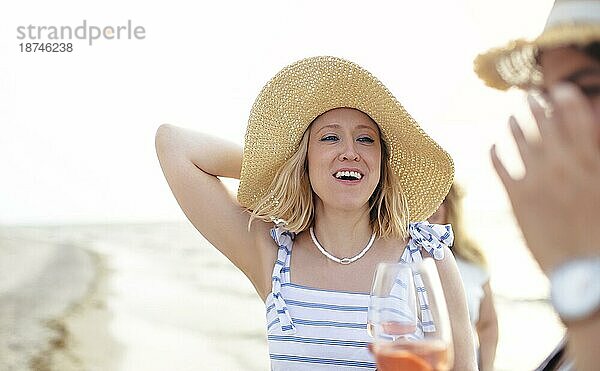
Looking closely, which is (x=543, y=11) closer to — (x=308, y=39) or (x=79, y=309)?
(x=308, y=39)

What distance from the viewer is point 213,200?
186cm

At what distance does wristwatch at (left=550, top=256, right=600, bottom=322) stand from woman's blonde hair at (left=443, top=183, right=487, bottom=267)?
2086 mm

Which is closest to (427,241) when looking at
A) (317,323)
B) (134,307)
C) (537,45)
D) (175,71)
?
(317,323)

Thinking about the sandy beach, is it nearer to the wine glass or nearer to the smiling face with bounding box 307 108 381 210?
the smiling face with bounding box 307 108 381 210

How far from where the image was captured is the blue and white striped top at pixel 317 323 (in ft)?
5.49

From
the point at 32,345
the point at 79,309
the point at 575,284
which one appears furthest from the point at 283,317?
the point at 79,309

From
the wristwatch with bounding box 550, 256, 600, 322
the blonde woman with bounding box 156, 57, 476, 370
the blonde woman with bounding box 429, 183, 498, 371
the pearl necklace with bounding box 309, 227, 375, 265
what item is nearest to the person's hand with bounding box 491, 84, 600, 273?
the wristwatch with bounding box 550, 256, 600, 322

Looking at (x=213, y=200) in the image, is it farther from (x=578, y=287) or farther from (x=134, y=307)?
(x=134, y=307)

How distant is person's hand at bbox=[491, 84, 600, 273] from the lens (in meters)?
0.53

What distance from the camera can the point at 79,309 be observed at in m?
5.75

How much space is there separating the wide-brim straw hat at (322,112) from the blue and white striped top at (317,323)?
0.56 feet

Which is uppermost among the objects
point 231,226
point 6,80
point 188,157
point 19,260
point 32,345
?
point 6,80

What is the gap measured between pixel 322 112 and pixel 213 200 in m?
0.26

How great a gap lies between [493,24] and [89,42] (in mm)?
1672
